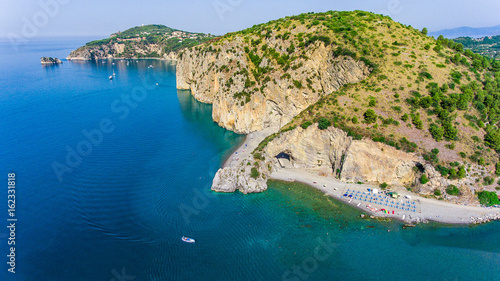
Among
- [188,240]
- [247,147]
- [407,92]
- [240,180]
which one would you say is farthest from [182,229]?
[407,92]

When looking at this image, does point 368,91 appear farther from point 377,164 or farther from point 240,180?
point 240,180

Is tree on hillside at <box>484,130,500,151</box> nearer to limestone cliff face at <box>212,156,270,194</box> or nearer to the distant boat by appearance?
limestone cliff face at <box>212,156,270,194</box>

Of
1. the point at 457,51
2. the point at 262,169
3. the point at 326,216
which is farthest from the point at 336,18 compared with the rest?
the point at 326,216

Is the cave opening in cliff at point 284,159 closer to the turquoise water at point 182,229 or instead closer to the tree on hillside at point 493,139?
the turquoise water at point 182,229

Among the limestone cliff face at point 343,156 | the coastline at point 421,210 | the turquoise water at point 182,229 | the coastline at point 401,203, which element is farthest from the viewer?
the limestone cliff face at point 343,156

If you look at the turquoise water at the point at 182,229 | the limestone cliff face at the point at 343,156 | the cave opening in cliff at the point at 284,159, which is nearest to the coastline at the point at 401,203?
the turquoise water at the point at 182,229
